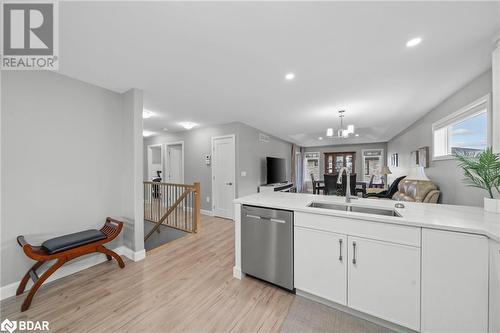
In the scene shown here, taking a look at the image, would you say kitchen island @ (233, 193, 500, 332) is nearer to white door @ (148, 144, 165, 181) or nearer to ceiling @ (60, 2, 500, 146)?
ceiling @ (60, 2, 500, 146)

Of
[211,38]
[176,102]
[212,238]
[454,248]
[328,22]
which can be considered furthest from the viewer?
[212,238]

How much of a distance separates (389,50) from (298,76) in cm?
91

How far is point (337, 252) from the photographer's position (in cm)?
156

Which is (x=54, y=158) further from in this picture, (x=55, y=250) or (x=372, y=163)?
(x=372, y=163)

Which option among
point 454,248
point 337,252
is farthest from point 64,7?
point 454,248

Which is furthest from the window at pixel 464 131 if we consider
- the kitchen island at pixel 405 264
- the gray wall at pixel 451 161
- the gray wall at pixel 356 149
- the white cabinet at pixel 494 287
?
the gray wall at pixel 356 149

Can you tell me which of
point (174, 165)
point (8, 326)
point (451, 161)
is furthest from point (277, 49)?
point (174, 165)

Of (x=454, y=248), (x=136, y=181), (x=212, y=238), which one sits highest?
(x=136, y=181)

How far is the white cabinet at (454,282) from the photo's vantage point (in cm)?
115

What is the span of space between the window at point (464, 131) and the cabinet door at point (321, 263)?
88.1 inches

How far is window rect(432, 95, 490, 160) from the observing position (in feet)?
7.06

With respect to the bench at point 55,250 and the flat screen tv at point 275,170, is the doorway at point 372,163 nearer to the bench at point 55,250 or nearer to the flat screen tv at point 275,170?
the flat screen tv at point 275,170

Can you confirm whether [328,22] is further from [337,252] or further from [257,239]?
[257,239]

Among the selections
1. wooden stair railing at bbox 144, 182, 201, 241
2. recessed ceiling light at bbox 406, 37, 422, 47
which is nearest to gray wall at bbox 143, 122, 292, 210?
wooden stair railing at bbox 144, 182, 201, 241
